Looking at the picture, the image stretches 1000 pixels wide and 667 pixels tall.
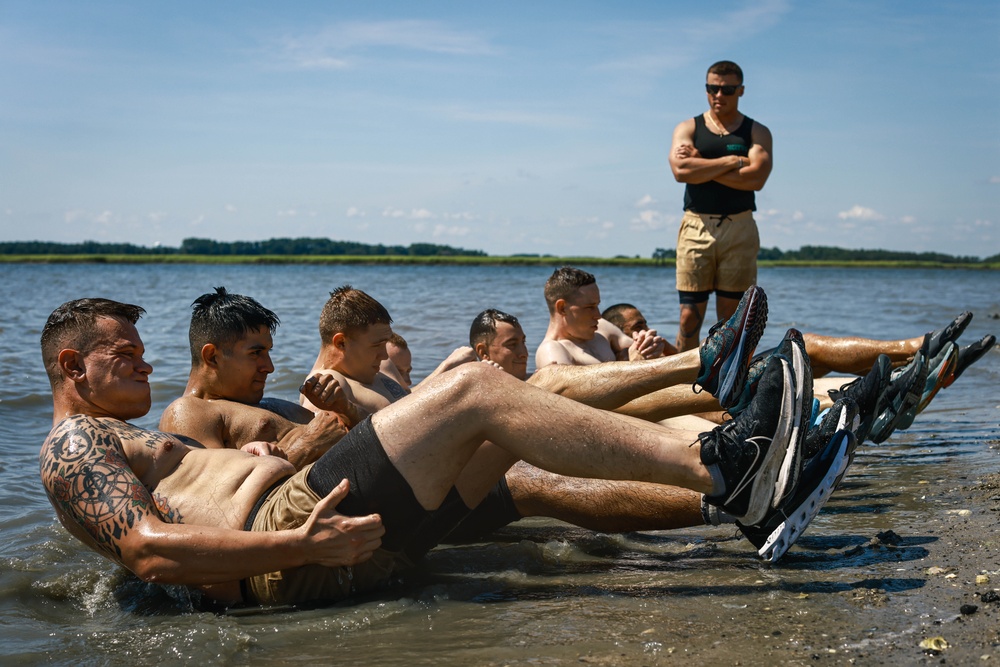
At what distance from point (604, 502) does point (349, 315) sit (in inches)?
84.2

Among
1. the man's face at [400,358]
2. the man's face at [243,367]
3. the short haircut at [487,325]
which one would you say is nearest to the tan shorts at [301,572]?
the man's face at [243,367]

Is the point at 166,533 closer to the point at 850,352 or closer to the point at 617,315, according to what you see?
the point at 850,352

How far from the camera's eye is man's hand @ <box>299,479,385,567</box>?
3449 mm

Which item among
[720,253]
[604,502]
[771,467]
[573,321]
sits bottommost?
[604,502]

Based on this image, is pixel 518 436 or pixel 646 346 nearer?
pixel 518 436

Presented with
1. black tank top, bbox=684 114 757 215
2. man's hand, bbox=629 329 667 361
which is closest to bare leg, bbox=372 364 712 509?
man's hand, bbox=629 329 667 361

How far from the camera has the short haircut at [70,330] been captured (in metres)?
3.95

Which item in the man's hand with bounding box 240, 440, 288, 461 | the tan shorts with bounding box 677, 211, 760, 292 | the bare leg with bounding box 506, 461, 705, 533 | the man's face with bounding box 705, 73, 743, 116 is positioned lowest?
the bare leg with bounding box 506, 461, 705, 533

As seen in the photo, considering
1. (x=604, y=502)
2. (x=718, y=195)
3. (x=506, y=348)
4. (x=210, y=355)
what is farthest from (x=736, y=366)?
(x=718, y=195)

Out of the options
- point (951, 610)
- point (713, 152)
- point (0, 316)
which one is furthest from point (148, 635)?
point (0, 316)

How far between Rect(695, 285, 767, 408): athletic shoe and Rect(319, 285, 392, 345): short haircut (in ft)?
7.48

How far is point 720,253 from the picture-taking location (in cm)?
844

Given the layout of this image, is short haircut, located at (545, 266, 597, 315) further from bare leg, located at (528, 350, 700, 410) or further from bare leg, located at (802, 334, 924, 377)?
bare leg, located at (802, 334, 924, 377)

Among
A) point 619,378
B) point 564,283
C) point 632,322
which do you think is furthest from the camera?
point 632,322
